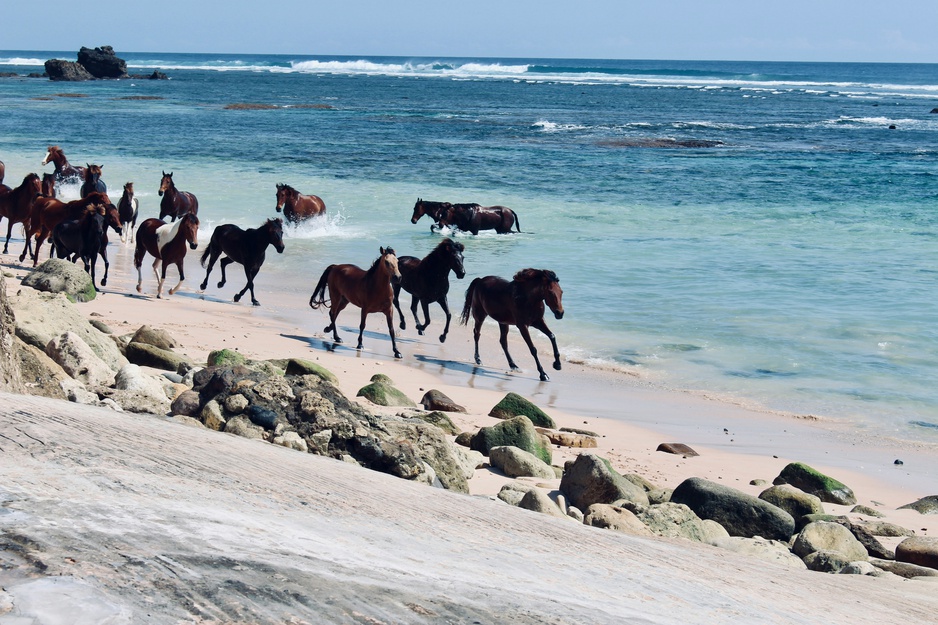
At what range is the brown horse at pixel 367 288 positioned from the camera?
11461 millimetres

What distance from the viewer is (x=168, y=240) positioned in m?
13.9

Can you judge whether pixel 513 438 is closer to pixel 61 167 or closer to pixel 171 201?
pixel 171 201

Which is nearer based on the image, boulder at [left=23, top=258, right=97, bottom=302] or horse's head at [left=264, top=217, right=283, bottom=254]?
boulder at [left=23, top=258, right=97, bottom=302]

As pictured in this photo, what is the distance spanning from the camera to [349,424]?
18.2 feet

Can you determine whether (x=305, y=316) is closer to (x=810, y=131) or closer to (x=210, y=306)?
(x=210, y=306)

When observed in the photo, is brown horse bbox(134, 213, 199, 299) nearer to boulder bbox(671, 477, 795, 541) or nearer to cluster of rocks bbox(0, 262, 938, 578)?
cluster of rocks bbox(0, 262, 938, 578)

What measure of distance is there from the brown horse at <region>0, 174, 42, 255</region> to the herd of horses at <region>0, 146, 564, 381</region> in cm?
2

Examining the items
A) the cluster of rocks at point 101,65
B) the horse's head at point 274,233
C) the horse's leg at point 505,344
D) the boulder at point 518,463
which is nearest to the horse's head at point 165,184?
the horse's head at point 274,233

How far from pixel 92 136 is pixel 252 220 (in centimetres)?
2111

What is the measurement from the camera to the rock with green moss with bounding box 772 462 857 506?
24.1ft

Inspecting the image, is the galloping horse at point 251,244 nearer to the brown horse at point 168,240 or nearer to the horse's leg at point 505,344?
the brown horse at point 168,240

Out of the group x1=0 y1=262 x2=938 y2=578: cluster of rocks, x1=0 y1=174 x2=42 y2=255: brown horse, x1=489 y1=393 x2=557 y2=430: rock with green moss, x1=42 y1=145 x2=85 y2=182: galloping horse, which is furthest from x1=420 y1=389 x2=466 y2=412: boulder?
x1=42 y1=145 x2=85 y2=182: galloping horse

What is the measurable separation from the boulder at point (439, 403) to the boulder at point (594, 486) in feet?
7.74

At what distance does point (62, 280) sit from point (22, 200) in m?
5.26
